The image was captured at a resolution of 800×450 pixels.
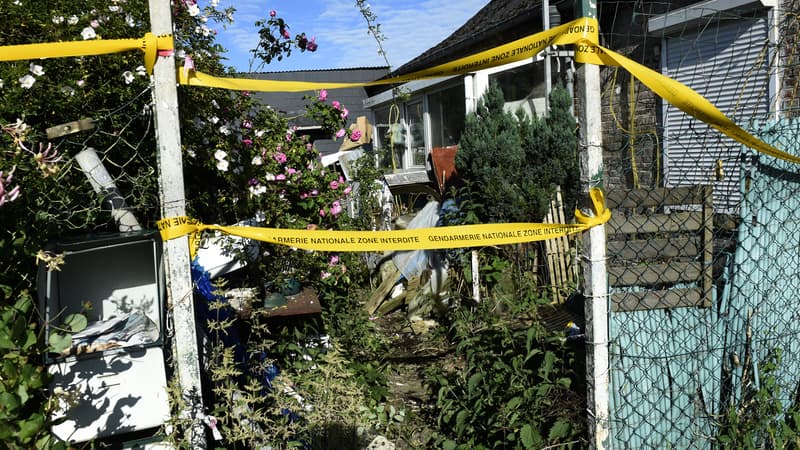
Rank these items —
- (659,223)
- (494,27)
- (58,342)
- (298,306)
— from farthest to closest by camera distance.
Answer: (494,27), (298,306), (659,223), (58,342)

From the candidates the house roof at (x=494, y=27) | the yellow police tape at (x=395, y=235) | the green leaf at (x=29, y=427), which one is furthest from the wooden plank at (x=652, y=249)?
the house roof at (x=494, y=27)

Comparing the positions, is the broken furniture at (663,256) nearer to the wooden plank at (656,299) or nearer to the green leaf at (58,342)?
the wooden plank at (656,299)

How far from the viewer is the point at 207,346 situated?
3.25 m

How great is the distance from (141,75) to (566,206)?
5.19 m

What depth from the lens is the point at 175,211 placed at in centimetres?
258

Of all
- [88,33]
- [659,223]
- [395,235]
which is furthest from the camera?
[88,33]

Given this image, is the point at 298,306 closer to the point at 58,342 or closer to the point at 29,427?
the point at 58,342

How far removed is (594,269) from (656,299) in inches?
17.9

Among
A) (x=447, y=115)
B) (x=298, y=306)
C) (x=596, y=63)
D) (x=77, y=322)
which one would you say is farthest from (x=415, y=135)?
(x=77, y=322)

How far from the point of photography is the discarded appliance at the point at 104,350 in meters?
2.50

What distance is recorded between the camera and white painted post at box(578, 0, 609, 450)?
8.28 ft

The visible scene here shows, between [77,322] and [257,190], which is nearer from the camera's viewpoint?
[77,322]

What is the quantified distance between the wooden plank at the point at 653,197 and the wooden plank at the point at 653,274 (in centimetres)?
29

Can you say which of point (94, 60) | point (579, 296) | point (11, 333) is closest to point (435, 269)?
point (579, 296)
